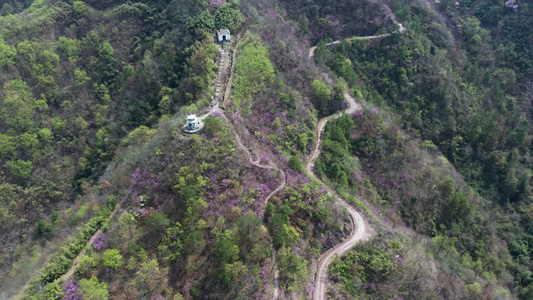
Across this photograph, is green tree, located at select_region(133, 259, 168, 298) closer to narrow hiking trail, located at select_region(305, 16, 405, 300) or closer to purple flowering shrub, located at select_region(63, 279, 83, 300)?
purple flowering shrub, located at select_region(63, 279, 83, 300)

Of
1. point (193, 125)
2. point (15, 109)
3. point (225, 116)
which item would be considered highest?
point (193, 125)

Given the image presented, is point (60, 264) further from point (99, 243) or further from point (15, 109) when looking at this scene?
point (15, 109)

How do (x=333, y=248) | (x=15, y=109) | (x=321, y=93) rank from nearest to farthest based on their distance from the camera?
(x=333, y=248) → (x=15, y=109) → (x=321, y=93)

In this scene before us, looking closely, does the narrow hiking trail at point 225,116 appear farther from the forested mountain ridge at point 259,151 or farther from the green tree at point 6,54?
the green tree at point 6,54

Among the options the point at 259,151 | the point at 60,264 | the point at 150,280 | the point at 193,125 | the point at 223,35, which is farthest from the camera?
the point at 223,35

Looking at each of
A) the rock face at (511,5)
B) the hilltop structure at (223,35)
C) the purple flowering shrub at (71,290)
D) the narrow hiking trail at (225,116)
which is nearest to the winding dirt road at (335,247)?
the narrow hiking trail at (225,116)

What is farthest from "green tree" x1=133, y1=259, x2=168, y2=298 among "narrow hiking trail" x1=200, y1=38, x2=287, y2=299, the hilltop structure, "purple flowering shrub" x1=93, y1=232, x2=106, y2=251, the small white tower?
the hilltop structure

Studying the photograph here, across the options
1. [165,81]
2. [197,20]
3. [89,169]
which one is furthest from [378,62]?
[89,169]

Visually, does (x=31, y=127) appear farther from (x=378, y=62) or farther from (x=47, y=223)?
(x=378, y=62)

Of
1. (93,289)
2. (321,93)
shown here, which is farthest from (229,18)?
(93,289)
